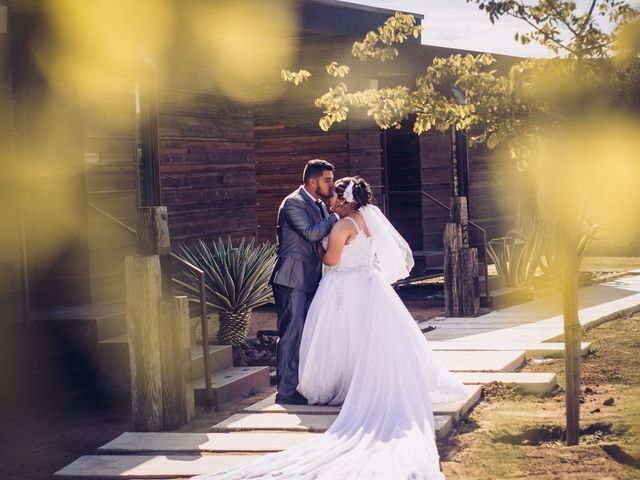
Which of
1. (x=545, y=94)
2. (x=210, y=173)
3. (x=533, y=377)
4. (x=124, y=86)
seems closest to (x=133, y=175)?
(x=124, y=86)

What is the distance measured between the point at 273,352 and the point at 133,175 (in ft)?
Answer: 9.02

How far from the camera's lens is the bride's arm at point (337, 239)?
27.1 ft

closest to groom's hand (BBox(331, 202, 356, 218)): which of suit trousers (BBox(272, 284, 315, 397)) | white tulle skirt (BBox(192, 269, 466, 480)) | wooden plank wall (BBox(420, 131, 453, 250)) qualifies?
white tulle skirt (BBox(192, 269, 466, 480))

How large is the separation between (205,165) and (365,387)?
742 centimetres

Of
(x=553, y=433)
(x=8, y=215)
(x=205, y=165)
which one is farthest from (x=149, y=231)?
(x=205, y=165)

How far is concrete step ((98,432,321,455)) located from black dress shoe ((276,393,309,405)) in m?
1.07

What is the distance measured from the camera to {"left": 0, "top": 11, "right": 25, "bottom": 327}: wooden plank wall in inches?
409

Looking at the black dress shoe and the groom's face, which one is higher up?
the groom's face

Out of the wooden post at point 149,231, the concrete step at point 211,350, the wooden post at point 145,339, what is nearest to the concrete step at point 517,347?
the concrete step at point 211,350

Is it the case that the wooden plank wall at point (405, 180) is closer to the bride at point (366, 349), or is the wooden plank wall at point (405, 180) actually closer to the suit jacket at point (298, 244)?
the bride at point (366, 349)

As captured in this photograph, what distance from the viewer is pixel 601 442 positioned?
22.9 feet

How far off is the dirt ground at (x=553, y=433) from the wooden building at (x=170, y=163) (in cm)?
412

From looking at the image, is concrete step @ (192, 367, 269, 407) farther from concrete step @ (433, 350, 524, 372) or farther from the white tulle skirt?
concrete step @ (433, 350, 524, 372)

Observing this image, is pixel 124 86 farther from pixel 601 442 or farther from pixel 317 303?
pixel 601 442
